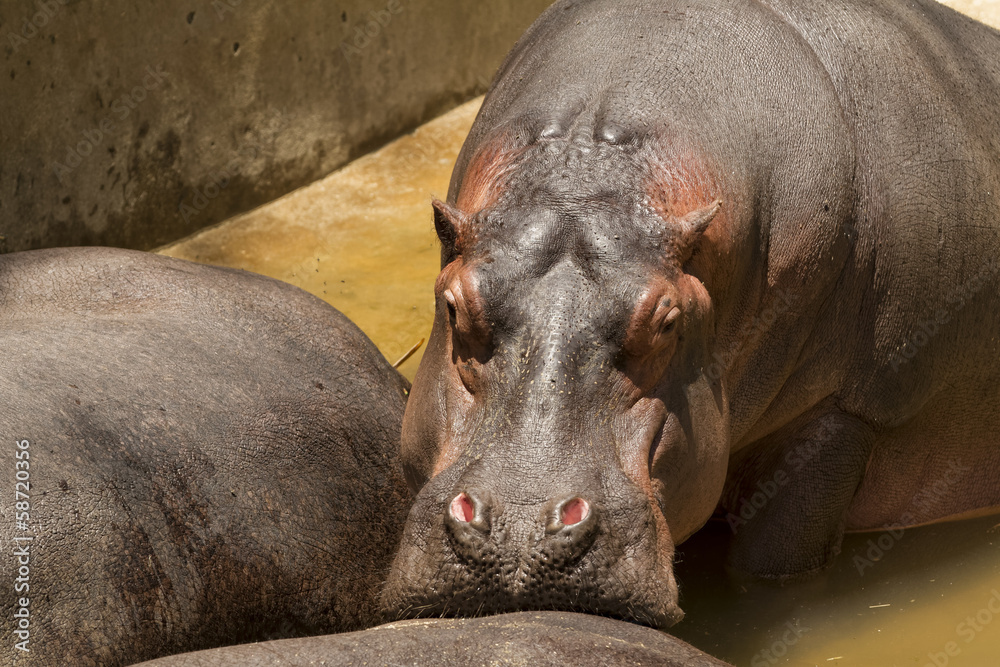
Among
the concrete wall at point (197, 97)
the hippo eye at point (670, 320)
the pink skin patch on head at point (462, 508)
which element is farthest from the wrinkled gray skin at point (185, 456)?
the concrete wall at point (197, 97)

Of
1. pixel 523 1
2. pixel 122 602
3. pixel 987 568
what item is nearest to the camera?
pixel 122 602

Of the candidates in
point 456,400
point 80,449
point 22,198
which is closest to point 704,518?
point 456,400

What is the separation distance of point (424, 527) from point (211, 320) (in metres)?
1.24

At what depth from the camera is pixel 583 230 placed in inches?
140

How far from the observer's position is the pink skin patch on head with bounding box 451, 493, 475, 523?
3283 millimetres

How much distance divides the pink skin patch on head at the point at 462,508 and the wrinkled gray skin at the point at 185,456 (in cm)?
70

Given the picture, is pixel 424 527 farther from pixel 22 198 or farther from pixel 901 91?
pixel 22 198

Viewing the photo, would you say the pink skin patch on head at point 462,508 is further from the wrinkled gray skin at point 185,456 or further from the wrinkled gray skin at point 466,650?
the wrinkled gray skin at point 185,456

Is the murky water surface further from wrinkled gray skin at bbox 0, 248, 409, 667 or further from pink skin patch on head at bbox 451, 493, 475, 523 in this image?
pink skin patch on head at bbox 451, 493, 475, 523

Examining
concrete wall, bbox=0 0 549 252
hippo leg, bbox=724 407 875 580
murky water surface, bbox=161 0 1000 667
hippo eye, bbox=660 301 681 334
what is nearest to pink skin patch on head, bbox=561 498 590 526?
hippo eye, bbox=660 301 681 334

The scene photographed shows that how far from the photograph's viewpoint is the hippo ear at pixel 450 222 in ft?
12.2

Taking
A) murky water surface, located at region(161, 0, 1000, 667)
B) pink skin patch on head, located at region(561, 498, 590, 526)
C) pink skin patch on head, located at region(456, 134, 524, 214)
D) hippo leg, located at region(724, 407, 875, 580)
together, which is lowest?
murky water surface, located at region(161, 0, 1000, 667)

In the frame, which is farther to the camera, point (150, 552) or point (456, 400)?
point (456, 400)

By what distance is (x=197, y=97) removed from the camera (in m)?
7.28
